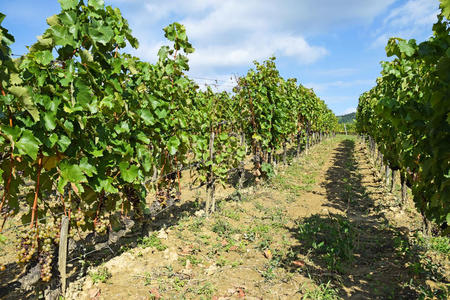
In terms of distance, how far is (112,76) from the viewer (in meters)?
4.04

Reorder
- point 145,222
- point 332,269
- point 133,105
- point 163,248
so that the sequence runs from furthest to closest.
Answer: point 145,222 → point 163,248 → point 332,269 → point 133,105

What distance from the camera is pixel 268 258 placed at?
5.34 m

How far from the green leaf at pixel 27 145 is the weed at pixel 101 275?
2.42m

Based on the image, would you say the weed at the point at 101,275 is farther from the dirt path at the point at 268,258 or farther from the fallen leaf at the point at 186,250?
the fallen leaf at the point at 186,250

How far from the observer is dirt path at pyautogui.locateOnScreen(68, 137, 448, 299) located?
4.18 metres

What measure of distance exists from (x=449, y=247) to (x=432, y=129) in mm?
4116

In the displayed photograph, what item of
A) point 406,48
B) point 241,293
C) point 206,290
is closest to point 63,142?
point 206,290

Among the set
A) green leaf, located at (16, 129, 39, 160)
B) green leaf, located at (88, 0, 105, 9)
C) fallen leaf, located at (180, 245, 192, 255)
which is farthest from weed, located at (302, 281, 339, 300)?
green leaf, located at (88, 0, 105, 9)

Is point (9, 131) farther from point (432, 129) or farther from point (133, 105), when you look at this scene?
point (432, 129)

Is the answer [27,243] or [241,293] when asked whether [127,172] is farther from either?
[241,293]

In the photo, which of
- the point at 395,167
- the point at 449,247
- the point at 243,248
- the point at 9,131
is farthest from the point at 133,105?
the point at 449,247

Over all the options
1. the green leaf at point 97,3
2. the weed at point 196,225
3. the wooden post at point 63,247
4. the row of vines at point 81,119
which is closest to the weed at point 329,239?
the weed at point 196,225

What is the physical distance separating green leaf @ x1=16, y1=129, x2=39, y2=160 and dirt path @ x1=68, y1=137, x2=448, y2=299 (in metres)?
2.28

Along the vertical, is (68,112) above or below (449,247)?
above
